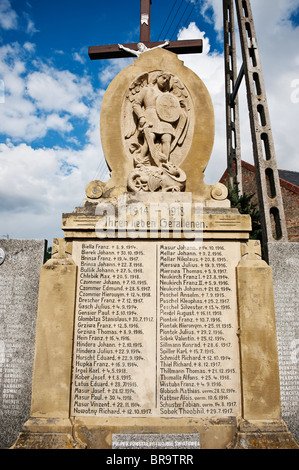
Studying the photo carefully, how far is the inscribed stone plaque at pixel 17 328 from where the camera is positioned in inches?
194

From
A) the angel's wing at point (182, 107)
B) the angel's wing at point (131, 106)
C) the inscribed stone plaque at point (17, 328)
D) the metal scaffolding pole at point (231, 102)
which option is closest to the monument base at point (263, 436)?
the inscribed stone plaque at point (17, 328)

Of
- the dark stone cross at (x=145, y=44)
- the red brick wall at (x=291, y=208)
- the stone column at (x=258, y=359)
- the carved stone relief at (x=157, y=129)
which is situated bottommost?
the stone column at (x=258, y=359)

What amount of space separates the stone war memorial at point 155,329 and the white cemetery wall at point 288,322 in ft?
4.37

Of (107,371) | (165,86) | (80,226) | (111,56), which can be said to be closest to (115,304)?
(107,371)

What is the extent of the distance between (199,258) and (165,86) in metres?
2.97

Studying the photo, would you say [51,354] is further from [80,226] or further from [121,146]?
[121,146]

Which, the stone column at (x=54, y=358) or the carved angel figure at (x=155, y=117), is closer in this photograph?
the stone column at (x=54, y=358)

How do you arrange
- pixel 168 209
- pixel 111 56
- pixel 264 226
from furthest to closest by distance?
pixel 264 226 → pixel 111 56 → pixel 168 209

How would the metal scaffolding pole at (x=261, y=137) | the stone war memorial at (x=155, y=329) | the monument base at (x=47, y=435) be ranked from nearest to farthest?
the monument base at (x=47, y=435) → the stone war memorial at (x=155, y=329) → the metal scaffolding pole at (x=261, y=137)

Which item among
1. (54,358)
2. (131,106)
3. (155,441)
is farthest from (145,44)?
(155,441)

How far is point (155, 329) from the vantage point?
4199mm

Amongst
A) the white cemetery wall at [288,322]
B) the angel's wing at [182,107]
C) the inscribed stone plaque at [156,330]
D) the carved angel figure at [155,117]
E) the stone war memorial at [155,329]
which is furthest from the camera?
the angel's wing at [182,107]

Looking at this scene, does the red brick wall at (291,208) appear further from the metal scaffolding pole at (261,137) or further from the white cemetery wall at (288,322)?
the white cemetery wall at (288,322)

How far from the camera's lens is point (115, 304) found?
4281 millimetres
